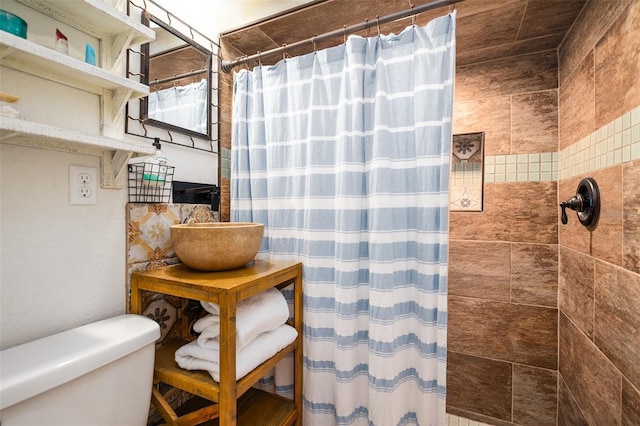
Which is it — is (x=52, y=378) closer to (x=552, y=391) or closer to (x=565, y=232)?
(x=565, y=232)

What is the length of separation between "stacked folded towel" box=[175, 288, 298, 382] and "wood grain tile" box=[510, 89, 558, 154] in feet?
5.26

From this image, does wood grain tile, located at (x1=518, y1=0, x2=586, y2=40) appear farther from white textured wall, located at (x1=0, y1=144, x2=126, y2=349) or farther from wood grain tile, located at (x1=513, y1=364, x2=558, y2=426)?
white textured wall, located at (x1=0, y1=144, x2=126, y2=349)

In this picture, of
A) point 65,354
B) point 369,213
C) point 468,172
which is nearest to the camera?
point 65,354

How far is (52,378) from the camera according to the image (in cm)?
71

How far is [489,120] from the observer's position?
171 centimetres

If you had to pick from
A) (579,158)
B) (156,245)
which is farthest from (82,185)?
(579,158)

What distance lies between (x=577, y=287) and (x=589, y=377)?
377mm

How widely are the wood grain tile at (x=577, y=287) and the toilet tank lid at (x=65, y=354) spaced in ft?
5.68

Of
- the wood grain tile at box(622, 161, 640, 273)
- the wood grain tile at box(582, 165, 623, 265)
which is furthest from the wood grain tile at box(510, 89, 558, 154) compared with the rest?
the wood grain tile at box(622, 161, 640, 273)

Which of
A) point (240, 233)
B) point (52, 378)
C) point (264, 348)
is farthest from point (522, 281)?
point (52, 378)

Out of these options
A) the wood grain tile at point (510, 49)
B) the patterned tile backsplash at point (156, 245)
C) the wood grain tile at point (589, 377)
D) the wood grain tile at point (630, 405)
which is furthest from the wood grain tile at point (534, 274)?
the patterned tile backsplash at point (156, 245)

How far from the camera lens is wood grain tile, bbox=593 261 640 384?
3.04 ft

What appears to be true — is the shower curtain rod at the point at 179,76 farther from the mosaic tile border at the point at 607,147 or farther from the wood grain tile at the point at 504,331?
the wood grain tile at the point at 504,331

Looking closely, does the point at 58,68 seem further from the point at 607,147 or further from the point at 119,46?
the point at 607,147
